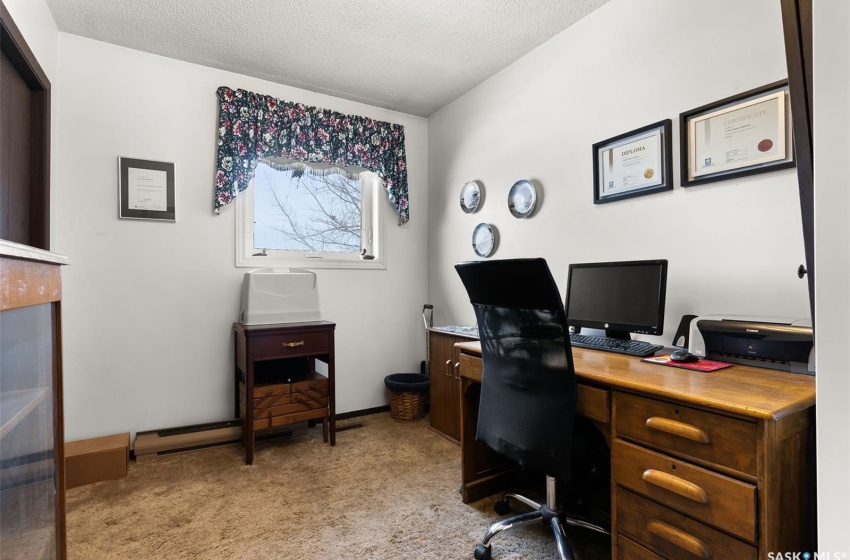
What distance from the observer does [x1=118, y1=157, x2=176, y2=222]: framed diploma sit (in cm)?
265

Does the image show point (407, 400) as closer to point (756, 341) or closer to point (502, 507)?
point (502, 507)

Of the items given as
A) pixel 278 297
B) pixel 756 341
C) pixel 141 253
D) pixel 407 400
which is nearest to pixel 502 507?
pixel 756 341

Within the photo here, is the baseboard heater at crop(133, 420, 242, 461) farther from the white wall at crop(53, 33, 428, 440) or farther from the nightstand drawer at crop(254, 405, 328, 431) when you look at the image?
the nightstand drawer at crop(254, 405, 328, 431)

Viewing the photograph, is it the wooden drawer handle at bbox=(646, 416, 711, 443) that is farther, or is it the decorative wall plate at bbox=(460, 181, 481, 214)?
the decorative wall plate at bbox=(460, 181, 481, 214)

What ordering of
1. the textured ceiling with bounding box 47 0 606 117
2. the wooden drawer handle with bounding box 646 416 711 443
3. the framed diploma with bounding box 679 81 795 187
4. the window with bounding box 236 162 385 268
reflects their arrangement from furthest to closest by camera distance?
1. the window with bounding box 236 162 385 268
2. the textured ceiling with bounding box 47 0 606 117
3. the framed diploma with bounding box 679 81 795 187
4. the wooden drawer handle with bounding box 646 416 711 443

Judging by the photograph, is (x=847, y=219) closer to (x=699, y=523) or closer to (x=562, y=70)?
(x=699, y=523)

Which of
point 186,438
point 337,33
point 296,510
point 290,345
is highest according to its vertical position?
point 337,33

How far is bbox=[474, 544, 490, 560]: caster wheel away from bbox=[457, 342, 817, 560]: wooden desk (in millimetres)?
491

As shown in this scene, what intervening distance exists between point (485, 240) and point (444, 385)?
3.51 feet

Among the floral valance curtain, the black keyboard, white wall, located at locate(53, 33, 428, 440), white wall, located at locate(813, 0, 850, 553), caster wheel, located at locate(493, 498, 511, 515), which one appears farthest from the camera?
the floral valance curtain

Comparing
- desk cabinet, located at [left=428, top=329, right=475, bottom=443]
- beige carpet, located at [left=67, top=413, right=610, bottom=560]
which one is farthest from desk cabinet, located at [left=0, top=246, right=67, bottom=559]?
desk cabinet, located at [left=428, top=329, right=475, bottom=443]

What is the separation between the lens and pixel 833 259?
0.64 meters

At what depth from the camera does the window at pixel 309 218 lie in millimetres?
3098

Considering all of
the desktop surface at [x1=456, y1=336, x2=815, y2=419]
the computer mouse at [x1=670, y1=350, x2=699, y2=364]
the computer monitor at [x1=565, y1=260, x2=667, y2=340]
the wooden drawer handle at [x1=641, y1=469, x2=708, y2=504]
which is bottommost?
the wooden drawer handle at [x1=641, y1=469, x2=708, y2=504]
